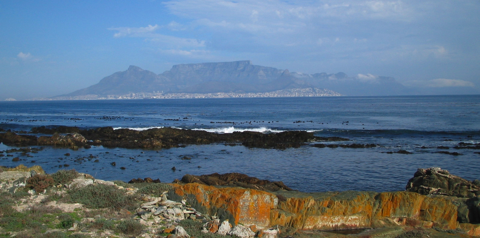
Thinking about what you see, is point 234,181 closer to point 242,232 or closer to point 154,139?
point 242,232

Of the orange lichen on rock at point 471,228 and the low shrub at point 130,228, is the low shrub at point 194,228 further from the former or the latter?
the orange lichen on rock at point 471,228

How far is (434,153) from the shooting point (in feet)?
90.6

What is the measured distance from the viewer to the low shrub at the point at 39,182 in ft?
35.0

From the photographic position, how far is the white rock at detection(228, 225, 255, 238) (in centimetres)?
841

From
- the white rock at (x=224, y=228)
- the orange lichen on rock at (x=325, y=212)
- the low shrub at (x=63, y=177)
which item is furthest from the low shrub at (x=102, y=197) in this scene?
the orange lichen on rock at (x=325, y=212)

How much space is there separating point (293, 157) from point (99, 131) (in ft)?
88.4

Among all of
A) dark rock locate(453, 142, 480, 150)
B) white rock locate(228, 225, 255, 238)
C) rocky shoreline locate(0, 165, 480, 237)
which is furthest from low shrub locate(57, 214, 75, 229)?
dark rock locate(453, 142, 480, 150)

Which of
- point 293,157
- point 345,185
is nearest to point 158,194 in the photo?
point 345,185

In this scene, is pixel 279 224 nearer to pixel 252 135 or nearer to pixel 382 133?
pixel 252 135

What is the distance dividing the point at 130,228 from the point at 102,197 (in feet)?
8.44

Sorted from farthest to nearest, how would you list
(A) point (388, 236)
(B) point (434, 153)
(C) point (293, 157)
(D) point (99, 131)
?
1. (D) point (99, 131)
2. (B) point (434, 153)
3. (C) point (293, 157)
4. (A) point (388, 236)

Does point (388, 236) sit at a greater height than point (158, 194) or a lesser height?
lesser

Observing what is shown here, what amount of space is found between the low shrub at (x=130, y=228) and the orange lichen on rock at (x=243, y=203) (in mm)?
2236

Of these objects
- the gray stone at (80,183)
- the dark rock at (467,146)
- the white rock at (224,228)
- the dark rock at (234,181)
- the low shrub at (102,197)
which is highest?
the gray stone at (80,183)
